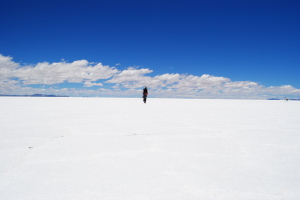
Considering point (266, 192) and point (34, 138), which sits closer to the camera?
point (266, 192)

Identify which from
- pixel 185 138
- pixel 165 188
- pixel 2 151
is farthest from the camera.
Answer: pixel 185 138

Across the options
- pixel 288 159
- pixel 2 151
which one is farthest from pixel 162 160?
pixel 2 151

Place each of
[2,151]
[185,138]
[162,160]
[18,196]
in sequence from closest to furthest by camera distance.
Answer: [18,196]
[162,160]
[2,151]
[185,138]

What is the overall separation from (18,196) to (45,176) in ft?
1.16

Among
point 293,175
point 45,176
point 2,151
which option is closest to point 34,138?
point 2,151

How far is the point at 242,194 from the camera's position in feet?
4.98

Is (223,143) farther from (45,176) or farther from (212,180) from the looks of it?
(45,176)

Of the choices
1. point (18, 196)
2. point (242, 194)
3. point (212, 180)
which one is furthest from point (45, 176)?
point (242, 194)

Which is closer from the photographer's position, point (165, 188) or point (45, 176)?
point (165, 188)

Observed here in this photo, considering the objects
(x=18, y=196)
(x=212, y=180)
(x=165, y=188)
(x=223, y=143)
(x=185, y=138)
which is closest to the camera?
(x=18, y=196)

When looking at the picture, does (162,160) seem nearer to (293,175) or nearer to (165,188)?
(165,188)

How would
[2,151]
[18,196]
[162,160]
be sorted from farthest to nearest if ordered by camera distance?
[2,151], [162,160], [18,196]

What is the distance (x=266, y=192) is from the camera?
154 cm

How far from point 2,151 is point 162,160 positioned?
2.07 meters
